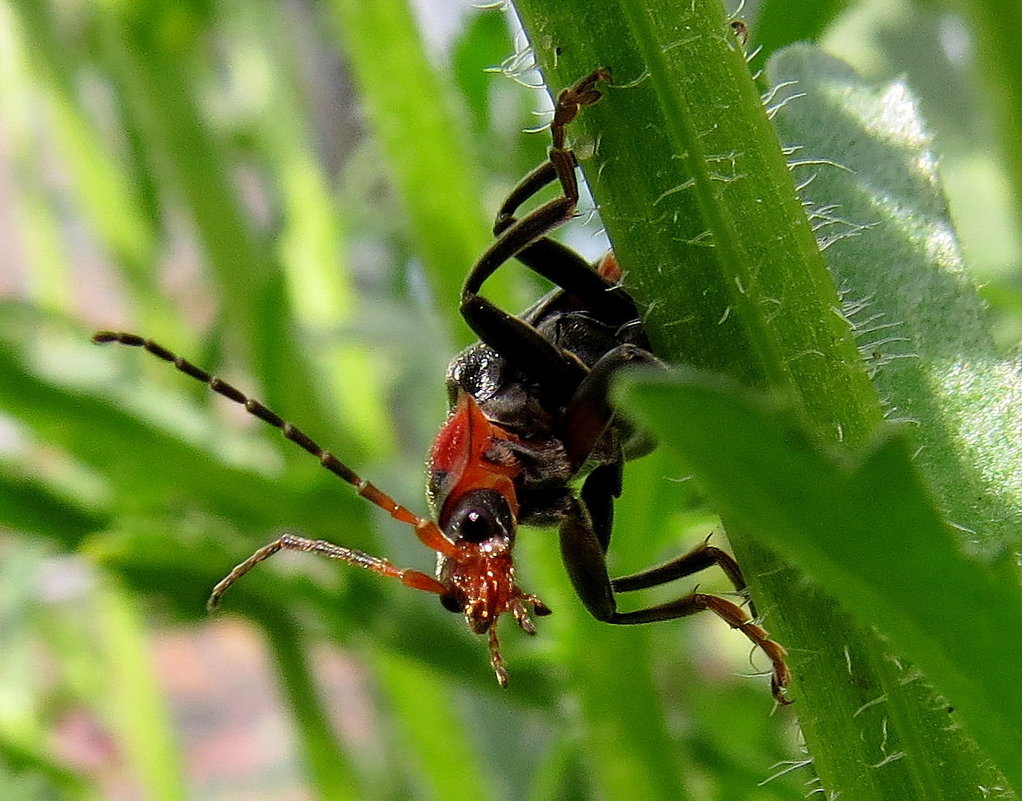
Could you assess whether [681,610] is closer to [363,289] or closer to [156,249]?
[156,249]

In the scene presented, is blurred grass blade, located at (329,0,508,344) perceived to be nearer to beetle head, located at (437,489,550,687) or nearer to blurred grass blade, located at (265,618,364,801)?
beetle head, located at (437,489,550,687)

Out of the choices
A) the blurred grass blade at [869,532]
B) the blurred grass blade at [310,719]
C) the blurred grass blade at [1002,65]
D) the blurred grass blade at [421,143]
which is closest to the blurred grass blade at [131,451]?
the blurred grass blade at [310,719]

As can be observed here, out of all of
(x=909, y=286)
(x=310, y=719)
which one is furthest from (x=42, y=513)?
(x=909, y=286)

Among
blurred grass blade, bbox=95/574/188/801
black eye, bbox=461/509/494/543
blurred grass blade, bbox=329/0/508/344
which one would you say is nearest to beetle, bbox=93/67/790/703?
black eye, bbox=461/509/494/543

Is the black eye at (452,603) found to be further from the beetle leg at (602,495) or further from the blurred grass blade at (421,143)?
the blurred grass blade at (421,143)

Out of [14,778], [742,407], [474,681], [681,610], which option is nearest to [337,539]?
[474,681]

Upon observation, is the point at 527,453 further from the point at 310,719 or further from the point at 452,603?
the point at 310,719
